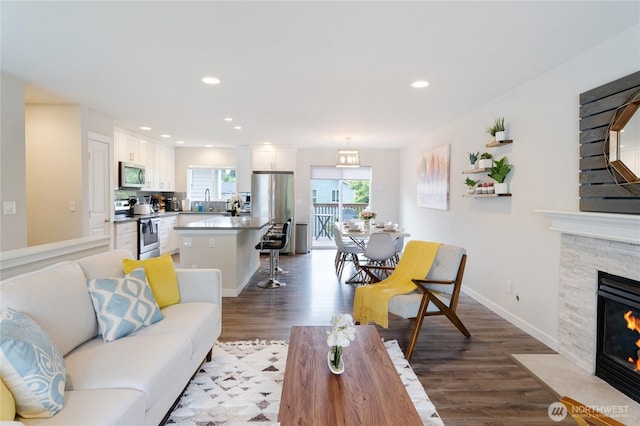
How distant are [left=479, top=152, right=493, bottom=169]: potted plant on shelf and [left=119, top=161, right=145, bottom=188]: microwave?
18.0 ft

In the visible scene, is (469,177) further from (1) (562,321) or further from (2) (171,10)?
(2) (171,10)

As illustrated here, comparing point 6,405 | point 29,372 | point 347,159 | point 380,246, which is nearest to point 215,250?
point 380,246

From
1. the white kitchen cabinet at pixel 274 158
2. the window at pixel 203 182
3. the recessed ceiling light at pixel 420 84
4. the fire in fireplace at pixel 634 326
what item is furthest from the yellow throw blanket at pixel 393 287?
the window at pixel 203 182

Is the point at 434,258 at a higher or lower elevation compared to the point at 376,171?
lower

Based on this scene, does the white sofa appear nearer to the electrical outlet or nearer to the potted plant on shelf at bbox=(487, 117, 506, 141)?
the electrical outlet

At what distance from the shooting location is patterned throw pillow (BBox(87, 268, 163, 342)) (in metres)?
1.99

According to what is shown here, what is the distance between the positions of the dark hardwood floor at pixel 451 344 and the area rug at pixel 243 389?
0.38 ft

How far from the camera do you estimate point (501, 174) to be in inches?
141

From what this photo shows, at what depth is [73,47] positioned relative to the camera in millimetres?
2609

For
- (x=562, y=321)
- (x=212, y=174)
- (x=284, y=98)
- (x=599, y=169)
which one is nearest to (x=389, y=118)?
(x=284, y=98)

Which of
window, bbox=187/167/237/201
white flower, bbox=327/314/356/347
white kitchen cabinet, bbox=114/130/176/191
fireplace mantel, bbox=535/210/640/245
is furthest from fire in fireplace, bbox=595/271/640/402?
window, bbox=187/167/237/201

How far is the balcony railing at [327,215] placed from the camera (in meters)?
8.38

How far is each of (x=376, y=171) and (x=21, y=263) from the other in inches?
264

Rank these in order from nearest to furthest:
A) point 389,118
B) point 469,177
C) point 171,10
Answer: point 171,10, point 469,177, point 389,118
